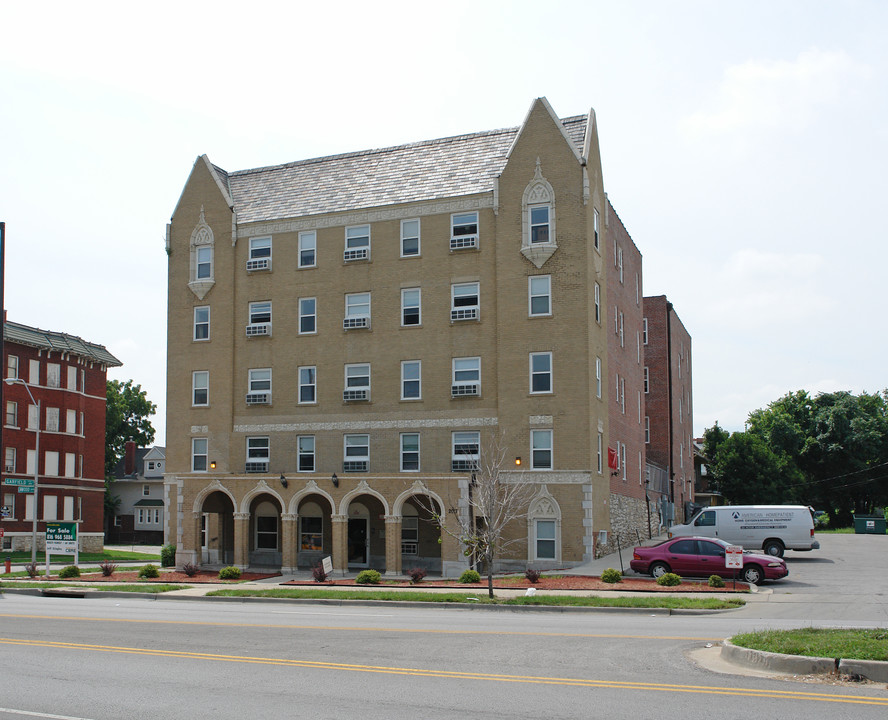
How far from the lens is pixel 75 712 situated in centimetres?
1080

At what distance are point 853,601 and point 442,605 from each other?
37.2ft

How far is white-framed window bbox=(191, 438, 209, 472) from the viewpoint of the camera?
45.5 meters

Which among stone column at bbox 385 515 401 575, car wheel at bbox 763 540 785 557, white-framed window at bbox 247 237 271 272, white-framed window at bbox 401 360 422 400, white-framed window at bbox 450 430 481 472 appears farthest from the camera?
white-framed window at bbox 247 237 271 272

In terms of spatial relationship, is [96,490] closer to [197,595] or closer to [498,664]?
[197,595]

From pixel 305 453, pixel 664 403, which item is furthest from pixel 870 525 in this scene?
pixel 305 453

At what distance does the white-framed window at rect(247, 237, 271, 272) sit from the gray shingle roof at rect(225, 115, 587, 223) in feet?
3.82

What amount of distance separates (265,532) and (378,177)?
701 inches

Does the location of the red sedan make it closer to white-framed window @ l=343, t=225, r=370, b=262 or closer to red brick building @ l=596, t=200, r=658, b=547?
red brick building @ l=596, t=200, r=658, b=547

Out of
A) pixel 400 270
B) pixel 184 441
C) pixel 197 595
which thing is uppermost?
pixel 400 270

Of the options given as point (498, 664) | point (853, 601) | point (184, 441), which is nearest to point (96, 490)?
point (184, 441)

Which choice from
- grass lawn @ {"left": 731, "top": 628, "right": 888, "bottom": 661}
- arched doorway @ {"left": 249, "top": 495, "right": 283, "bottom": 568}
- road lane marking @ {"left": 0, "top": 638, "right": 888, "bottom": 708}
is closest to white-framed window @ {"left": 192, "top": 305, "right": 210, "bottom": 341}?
arched doorway @ {"left": 249, "top": 495, "right": 283, "bottom": 568}

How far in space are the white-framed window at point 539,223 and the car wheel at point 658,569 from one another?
48.6 feet

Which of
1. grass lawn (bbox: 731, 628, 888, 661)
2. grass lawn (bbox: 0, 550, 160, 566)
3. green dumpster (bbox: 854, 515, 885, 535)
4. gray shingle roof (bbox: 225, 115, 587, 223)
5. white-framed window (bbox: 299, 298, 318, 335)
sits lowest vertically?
grass lawn (bbox: 0, 550, 160, 566)

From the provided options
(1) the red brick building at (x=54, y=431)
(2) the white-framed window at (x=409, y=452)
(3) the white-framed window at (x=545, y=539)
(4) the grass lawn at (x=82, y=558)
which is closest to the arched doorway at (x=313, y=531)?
(2) the white-framed window at (x=409, y=452)
